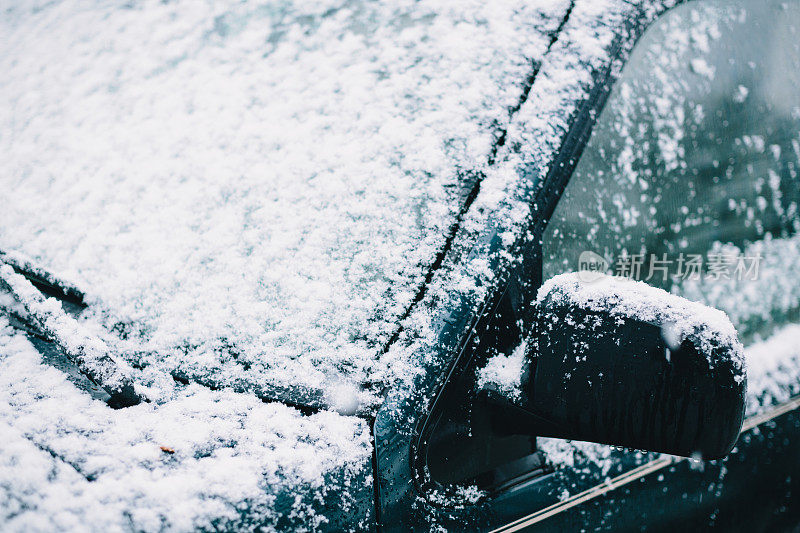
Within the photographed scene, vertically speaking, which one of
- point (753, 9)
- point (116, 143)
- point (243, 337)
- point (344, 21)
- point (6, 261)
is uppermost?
point (344, 21)

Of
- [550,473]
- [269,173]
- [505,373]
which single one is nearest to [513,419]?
[505,373]

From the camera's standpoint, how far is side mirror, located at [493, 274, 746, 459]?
878mm

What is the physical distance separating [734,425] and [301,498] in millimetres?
719

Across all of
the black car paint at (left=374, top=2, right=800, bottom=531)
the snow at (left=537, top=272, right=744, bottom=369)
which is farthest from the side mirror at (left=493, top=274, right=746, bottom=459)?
the black car paint at (left=374, top=2, right=800, bottom=531)

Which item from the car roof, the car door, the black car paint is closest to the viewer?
the black car paint

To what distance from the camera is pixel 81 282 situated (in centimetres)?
133

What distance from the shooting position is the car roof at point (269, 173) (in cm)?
114

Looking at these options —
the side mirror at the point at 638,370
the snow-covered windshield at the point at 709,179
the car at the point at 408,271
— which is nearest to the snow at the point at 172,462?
the car at the point at 408,271

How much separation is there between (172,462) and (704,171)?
4.96 ft

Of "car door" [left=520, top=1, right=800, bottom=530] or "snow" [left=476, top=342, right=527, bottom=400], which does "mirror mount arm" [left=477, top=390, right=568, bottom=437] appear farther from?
"car door" [left=520, top=1, right=800, bottom=530]

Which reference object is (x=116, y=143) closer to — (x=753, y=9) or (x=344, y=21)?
(x=344, y=21)

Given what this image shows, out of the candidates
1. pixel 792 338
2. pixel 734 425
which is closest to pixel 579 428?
pixel 734 425

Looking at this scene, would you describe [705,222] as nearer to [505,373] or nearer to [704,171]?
[704,171]

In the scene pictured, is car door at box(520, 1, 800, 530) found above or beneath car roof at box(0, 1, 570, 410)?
beneath
